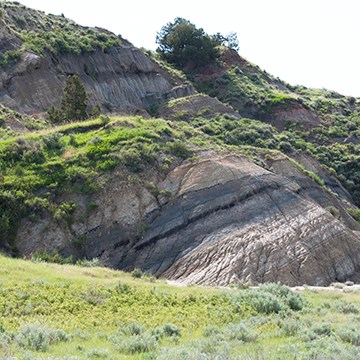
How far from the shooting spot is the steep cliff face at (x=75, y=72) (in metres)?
38.7

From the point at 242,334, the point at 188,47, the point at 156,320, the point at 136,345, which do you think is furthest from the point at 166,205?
the point at 188,47

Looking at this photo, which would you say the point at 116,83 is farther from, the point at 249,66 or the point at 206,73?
the point at 249,66

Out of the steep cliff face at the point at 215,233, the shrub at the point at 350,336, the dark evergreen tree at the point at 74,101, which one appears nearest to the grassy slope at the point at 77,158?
the steep cliff face at the point at 215,233

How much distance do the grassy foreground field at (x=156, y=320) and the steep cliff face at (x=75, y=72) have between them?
24.0 meters

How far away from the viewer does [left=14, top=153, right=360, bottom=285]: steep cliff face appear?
2048 cm

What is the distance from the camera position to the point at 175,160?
1006 inches

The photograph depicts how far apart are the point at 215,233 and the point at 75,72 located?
27344mm

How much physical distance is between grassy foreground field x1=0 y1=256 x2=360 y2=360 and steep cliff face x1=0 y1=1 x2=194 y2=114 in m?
24.0

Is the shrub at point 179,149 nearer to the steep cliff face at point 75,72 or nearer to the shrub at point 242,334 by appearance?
the steep cliff face at point 75,72

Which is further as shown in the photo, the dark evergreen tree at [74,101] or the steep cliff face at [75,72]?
the steep cliff face at [75,72]

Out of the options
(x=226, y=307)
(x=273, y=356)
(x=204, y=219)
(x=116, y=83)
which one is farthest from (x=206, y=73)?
(x=273, y=356)

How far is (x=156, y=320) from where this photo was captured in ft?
38.8

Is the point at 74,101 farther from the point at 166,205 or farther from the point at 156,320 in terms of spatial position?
the point at 156,320

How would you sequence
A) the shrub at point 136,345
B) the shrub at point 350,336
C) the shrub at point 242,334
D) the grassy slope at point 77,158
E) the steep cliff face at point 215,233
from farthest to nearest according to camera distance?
the grassy slope at point 77,158
the steep cliff face at point 215,233
the shrub at point 350,336
the shrub at point 242,334
the shrub at point 136,345
